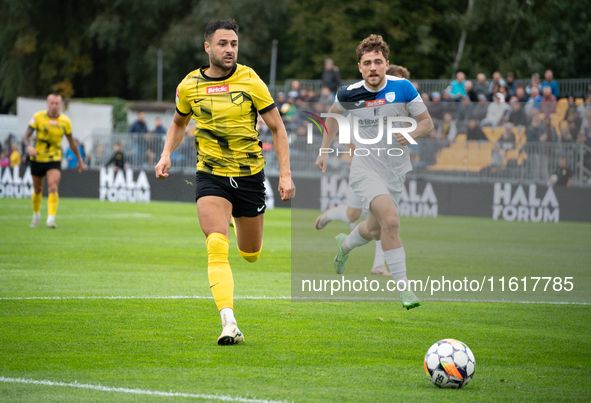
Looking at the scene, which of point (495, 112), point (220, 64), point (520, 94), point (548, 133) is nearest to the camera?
point (220, 64)

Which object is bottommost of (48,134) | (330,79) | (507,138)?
(48,134)

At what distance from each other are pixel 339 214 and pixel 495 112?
476 inches

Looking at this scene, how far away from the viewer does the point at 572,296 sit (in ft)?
29.5

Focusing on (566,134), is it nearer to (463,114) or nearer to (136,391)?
(463,114)

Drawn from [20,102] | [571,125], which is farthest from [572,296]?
[20,102]

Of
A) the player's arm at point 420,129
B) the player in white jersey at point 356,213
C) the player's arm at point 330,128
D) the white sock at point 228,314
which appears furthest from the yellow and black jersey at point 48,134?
the white sock at point 228,314

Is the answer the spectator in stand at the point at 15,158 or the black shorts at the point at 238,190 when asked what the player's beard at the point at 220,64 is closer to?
the black shorts at the point at 238,190

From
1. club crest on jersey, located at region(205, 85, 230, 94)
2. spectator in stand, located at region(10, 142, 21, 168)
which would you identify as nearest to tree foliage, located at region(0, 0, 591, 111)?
spectator in stand, located at region(10, 142, 21, 168)

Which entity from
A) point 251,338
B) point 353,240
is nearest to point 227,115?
point 251,338

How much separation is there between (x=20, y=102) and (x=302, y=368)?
132 ft

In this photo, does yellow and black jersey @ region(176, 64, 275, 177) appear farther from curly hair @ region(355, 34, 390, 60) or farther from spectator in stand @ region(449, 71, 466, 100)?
spectator in stand @ region(449, 71, 466, 100)

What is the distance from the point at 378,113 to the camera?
8164mm

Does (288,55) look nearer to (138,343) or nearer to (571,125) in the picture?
(571,125)

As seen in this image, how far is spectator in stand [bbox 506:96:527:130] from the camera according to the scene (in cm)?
2094
